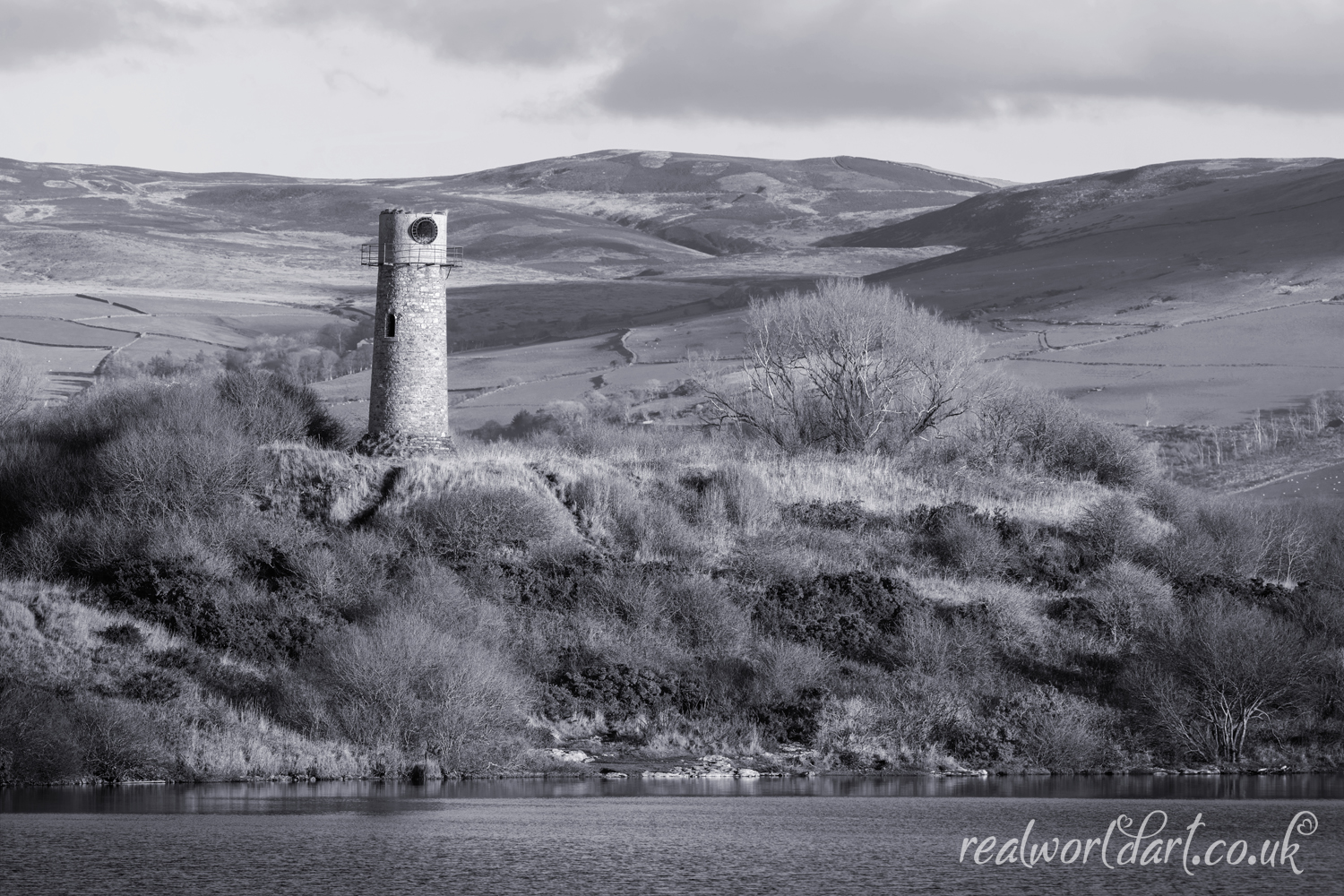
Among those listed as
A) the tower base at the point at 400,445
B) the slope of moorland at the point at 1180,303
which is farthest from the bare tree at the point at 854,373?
the slope of moorland at the point at 1180,303

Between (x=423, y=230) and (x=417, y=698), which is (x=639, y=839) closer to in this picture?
(x=417, y=698)

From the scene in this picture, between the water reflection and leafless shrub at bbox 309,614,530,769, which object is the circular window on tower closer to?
leafless shrub at bbox 309,614,530,769

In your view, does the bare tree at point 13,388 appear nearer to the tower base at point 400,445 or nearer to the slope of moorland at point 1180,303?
the tower base at point 400,445

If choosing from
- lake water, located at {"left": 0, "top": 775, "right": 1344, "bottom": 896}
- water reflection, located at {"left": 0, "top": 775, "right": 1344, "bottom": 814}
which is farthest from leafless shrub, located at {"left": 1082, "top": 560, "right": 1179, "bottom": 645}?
lake water, located at {"left": 0, "top": 775, "right": 1344, "bottom": 896}

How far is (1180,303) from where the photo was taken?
402 ft

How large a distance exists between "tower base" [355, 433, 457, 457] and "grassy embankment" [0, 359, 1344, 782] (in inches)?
27.8

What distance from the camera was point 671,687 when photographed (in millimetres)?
44188

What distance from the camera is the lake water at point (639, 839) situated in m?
26.5

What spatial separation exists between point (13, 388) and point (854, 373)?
30.2 m

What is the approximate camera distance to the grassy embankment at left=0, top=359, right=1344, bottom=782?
40219 millimetres

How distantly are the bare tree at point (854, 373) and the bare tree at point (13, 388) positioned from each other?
25116 mm

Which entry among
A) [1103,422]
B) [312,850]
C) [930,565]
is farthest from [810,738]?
[1103,422]

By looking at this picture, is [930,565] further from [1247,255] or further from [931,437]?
[1247,255]

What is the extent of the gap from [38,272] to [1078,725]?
17636cm
